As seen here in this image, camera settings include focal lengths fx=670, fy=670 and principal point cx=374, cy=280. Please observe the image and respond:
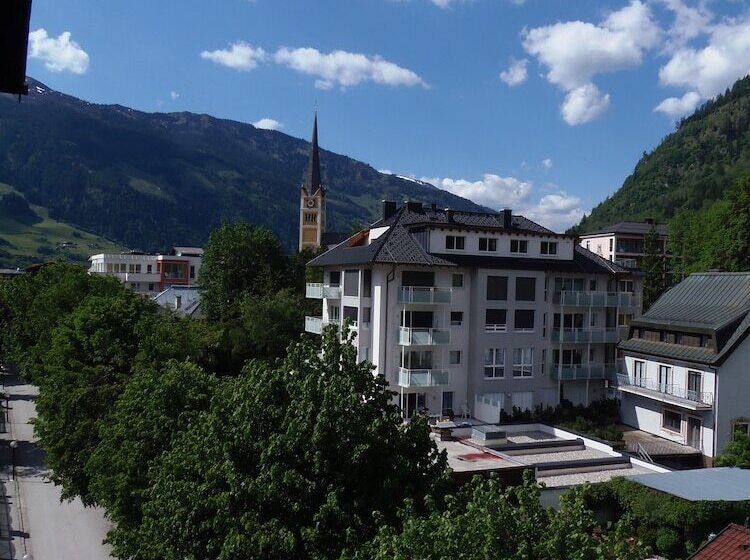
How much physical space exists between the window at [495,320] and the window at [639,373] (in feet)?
26.0

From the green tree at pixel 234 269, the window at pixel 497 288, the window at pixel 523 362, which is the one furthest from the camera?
the green tree at pixel 234 269

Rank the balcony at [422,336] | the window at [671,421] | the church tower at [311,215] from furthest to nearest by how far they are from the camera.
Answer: the church tower at [311,215]
the balcony at [422,336]
the window at [671,421]

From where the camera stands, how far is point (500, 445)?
3300 centimetres

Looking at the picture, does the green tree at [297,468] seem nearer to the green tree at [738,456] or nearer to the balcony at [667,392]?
the green tree at [738,456]

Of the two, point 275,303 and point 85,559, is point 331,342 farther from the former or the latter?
point 275,303

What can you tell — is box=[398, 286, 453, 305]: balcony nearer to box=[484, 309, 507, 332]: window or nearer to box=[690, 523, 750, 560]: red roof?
box=[484, 309, 507, 332]: window

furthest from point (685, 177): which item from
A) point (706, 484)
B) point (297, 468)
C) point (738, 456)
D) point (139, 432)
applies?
point (297, 468)

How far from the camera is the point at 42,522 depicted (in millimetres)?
25734

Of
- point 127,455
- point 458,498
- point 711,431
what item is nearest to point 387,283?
point 711,431

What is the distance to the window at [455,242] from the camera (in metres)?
39.7

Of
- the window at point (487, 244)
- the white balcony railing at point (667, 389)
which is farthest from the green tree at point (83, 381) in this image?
the white balcony railing at point (667, 389)

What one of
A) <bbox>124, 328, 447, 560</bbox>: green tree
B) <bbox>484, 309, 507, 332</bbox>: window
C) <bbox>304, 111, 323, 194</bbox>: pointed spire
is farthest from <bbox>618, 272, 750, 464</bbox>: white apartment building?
<bbox>304, 111, 323, 194</bbox>: pointed spire

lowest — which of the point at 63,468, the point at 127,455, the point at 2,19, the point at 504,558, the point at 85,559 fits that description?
the point at 85,559

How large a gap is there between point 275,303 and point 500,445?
78.7 feet
